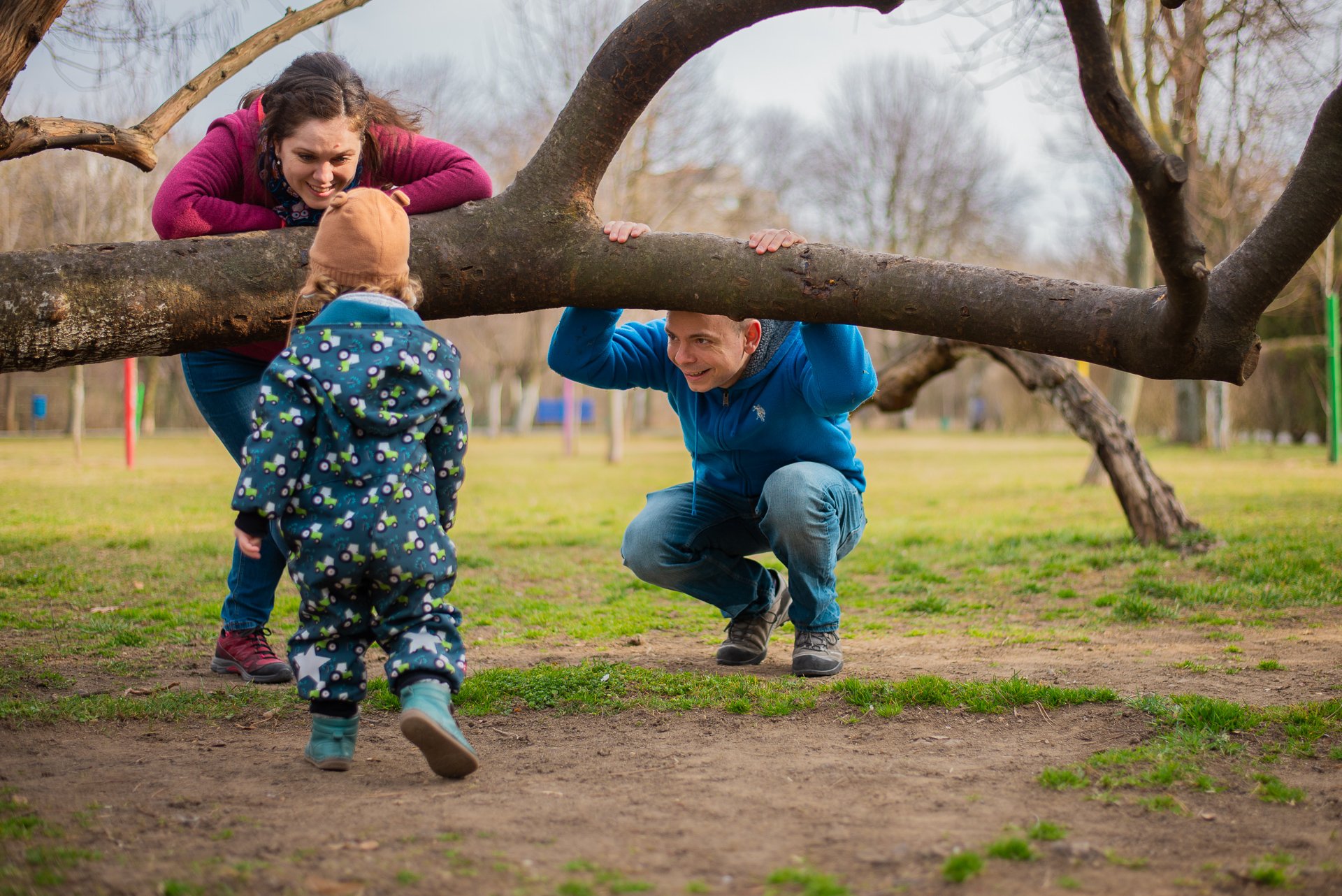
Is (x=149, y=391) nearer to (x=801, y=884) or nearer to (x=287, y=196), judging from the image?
(x=287, y=196)

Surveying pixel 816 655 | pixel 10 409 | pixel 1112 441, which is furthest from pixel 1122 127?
pixel 10 409

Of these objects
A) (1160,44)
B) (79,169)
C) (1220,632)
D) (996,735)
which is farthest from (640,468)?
(996,735)

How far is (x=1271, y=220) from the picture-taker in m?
3.15

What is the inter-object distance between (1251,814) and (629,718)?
1747mm

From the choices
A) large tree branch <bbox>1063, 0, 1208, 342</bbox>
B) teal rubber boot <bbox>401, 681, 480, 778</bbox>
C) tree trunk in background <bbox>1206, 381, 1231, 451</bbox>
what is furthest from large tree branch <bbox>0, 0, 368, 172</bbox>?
tree trunk in background <bbox>1206, 381, 1231, 451</bbox>

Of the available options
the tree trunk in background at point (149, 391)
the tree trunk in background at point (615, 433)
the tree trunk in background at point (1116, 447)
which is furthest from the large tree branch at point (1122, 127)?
the tree trunk in background at point (149, 391)

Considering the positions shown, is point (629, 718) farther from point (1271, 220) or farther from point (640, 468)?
point (640, 468)

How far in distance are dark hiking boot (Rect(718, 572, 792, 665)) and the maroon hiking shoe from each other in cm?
164

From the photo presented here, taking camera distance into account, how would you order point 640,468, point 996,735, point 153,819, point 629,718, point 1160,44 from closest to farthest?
point 153,819 < point 996,735 < point 629,718 < point 1160,44 < point 640,468

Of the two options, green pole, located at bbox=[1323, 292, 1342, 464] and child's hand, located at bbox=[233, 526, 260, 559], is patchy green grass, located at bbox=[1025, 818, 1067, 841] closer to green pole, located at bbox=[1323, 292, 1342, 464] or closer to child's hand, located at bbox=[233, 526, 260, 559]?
child's hand, located at bbox=[233, 526, 260, 559]

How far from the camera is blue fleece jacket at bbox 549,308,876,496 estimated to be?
11.9 feet

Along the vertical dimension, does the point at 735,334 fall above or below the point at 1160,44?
below

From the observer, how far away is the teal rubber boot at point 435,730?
98.0 inches

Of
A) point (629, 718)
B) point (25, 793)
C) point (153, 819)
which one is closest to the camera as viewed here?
point (153, 819)
